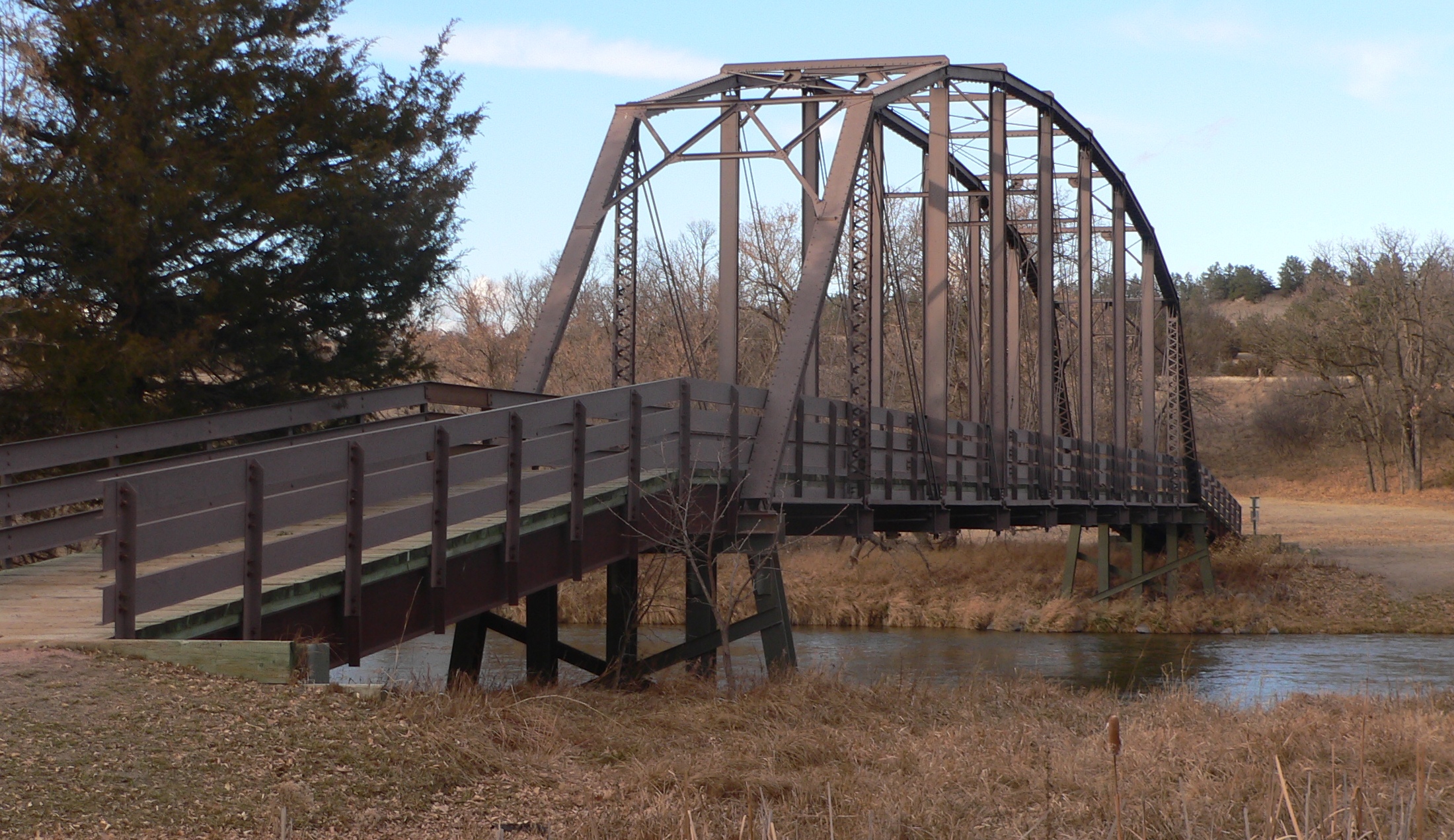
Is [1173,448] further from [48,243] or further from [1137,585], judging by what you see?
[48,243]

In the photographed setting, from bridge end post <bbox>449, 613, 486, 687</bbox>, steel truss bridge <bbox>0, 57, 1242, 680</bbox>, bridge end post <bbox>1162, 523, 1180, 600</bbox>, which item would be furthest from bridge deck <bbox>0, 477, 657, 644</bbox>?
bridge end post <bbox>1162, 523, 1180, 600</bbox>

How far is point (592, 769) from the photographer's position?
7.42m

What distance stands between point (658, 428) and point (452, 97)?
33.4ft

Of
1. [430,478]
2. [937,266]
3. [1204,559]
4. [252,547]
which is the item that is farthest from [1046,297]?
[252,547]

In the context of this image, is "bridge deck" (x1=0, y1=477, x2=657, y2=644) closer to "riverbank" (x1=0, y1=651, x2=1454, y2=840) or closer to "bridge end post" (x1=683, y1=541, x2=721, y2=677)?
"riverbank" (x1=0, y1=651, x2=1454, y2=840)

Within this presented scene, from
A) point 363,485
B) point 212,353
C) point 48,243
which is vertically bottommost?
point 363,485

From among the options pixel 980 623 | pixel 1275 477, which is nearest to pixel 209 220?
pixel 980 623

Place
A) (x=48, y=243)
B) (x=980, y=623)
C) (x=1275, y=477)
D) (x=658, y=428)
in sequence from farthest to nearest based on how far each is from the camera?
(x=1275, y=477)
(x=980, y=623)
(x=48, y=243)
(x=658, y=428)

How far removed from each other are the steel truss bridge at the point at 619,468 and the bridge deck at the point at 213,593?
26 mm

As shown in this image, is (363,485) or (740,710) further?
(740,710)

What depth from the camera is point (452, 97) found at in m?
20.0

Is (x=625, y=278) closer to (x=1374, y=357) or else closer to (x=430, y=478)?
(x=430, y=478)

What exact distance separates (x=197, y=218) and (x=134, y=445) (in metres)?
5.31

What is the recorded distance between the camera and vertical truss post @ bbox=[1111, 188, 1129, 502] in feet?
84.3
